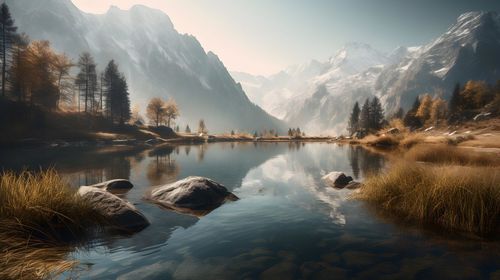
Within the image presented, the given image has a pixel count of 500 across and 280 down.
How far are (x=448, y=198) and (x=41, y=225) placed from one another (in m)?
12.3

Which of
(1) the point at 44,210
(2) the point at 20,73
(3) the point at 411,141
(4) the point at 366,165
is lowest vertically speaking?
(4) the point at 366,165

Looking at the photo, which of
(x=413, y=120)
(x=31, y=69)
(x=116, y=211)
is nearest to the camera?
(x=116, y=211)

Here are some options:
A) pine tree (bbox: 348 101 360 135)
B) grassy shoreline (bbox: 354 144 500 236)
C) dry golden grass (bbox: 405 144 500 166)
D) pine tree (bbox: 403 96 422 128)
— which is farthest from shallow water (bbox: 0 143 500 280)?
pine tree (bbox: 348 101 360 135)

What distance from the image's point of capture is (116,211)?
878 centimetres

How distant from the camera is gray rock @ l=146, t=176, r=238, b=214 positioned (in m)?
11.5

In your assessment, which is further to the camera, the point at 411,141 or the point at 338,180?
the point at 411,141

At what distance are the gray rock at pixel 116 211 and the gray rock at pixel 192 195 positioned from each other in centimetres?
222

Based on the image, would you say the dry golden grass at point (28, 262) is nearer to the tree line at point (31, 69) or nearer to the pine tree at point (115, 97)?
the tree line at point (31, 69)

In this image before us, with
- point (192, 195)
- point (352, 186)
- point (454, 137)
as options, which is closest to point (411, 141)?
point (454, 137)

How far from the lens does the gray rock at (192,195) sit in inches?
453

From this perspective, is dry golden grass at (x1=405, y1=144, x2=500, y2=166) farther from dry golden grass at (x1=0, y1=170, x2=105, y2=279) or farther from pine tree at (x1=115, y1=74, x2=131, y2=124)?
pine tree at (x1=115, y1=74, x2=131, y2=124)

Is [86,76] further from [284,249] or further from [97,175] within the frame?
[284,249]

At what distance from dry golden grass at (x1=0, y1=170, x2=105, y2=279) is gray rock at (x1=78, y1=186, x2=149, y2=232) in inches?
13.1

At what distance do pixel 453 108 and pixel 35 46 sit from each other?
379ft
